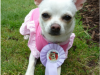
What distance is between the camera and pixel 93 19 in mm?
3422

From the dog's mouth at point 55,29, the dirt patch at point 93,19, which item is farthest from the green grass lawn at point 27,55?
the dog's mouth at point 55,29

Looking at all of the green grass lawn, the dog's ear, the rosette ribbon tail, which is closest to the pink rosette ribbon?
the rosette ribbon tail

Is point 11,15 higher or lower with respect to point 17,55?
higher

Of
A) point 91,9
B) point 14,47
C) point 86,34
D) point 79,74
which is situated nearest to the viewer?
point 79,74

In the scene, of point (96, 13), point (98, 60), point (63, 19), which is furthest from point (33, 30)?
point (96, 13)

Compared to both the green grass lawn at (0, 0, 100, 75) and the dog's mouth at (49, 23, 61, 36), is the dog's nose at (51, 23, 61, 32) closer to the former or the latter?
the dog's mouth at (49, 23, 61, 36)

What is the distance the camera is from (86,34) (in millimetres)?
2926

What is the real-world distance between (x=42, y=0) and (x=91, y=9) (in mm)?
2822

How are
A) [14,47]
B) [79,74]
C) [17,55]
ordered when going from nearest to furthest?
[79,74] < [17,55] < [14,47]

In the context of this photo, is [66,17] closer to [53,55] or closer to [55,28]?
[55,28]

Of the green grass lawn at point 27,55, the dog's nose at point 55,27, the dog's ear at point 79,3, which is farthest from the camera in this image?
the green grass lawn at point 27,55

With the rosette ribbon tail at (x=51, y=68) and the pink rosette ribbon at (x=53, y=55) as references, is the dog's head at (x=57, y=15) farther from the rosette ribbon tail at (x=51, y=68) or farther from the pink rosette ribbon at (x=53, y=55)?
the rosette ribbon tail at (x=51, y=68)

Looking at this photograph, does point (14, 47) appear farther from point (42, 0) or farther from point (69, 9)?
point (69, 9)

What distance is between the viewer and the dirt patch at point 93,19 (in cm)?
290
